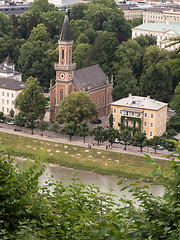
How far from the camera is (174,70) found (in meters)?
12.2

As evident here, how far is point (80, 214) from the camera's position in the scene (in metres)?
14.0

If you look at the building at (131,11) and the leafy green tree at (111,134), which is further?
the building at (131,11)

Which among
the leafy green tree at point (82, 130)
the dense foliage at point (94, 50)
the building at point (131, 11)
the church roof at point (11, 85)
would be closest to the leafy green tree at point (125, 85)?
the dense foliage at point (94, 50)

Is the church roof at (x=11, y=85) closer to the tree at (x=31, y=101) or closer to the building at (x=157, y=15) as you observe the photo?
the tree at (x=31, y=101)

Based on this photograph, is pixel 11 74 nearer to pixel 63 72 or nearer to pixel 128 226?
pixel 63 72

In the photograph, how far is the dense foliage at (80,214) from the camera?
12.0 m

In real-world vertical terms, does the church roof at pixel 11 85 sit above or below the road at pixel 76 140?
above

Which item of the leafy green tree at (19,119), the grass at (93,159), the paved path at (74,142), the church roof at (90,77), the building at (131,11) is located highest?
the building at (131,11)

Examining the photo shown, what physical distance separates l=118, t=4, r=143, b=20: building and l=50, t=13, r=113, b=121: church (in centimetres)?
8942

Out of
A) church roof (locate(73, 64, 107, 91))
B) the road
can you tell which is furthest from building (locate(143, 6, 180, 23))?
the road

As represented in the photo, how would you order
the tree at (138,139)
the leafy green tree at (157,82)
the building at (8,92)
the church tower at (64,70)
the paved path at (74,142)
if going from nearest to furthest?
the paved path at (74,142) → the tree at (138,139) → the church tower at (64,70) → the building at (8,92) → the leafy green tree at (157,82)

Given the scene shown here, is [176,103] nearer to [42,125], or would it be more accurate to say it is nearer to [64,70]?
[64,70]

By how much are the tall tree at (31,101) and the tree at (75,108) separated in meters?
3.34

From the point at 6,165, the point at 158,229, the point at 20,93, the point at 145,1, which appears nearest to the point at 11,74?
the point at 20,93
